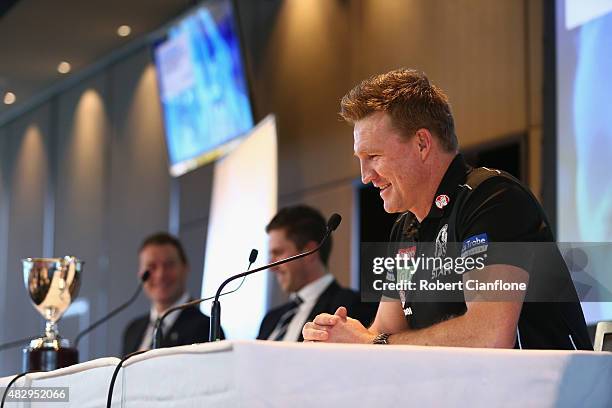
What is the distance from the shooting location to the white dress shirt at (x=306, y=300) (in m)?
3.66

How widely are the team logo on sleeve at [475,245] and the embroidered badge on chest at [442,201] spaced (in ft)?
0.44

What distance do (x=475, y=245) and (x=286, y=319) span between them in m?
2.02

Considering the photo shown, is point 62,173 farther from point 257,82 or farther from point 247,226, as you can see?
point 247,226

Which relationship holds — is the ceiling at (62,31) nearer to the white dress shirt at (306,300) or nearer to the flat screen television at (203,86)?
the flat screen television at (203,86)

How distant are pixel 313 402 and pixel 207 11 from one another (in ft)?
15.8

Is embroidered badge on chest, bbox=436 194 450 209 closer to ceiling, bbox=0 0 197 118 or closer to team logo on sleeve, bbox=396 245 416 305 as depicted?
team logo on sleeve, bbox=396 245 416 305

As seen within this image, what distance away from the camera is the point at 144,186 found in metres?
7.55

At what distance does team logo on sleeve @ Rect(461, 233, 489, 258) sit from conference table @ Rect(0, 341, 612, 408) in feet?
1.60

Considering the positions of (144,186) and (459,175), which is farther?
(144,186)

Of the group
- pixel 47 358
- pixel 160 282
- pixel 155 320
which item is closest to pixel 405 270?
pixel 47 358

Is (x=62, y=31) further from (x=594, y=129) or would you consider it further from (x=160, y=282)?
(x=594, y=129)

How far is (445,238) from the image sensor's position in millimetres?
1963

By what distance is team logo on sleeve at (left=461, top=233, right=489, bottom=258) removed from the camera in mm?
1810

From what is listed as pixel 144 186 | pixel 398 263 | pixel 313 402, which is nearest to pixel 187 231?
pixel 144 186
